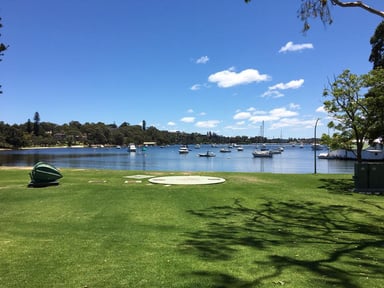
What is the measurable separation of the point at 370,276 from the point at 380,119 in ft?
53.6

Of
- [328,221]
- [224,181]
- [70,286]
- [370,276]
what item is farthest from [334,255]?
→ [224,181]

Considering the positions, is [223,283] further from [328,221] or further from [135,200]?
[135,200]

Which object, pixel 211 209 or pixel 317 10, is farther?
pixel 211 209

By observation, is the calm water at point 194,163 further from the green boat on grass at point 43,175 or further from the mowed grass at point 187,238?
the mowed grass at point 187,238

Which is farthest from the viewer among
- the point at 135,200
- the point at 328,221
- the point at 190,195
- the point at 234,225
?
the point at 190,195

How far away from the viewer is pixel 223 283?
16.7 feet

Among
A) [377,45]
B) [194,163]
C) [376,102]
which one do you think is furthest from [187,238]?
[194,163]

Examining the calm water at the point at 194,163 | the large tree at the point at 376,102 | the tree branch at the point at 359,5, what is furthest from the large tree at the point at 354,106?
the calm water at the point at 194,163

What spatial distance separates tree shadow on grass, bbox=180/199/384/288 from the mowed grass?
0.02m

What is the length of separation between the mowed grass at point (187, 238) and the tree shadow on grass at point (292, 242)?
0.07 ft

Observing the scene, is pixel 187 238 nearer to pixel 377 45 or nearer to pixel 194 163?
pixel 377 45

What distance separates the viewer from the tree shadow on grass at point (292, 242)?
18.3ft

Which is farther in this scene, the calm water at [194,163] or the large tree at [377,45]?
the calm water at [194,163]

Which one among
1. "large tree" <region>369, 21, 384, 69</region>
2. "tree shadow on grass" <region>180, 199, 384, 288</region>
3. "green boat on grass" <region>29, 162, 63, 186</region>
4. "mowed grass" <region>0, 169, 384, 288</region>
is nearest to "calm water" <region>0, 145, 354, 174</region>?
"large tree" <region>369, 21, 384, 69</region>
